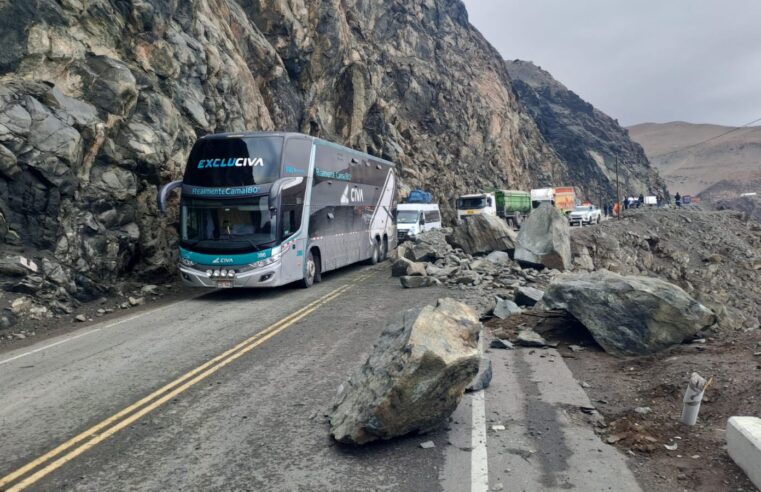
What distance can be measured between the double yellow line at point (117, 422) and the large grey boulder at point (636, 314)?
19.1ft

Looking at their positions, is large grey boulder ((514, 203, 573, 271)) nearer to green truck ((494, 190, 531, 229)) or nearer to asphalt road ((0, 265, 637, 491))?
asphalt road ((0, 265, 637, 491))

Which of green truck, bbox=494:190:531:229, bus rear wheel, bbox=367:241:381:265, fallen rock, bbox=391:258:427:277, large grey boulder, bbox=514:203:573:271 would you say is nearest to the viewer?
fallen rock, bbox=391:258:427:277

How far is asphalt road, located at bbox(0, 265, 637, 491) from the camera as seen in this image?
4746 millimetres

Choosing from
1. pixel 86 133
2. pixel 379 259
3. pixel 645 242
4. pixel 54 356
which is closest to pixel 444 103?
pixel 645 242

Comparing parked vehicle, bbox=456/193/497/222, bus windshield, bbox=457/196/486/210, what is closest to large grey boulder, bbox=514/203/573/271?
parked vehicle, bbox=456/193/497/222

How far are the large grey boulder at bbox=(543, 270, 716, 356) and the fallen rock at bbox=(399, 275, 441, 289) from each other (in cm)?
685

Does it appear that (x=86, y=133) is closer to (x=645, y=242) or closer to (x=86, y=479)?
(x=86, y=479)

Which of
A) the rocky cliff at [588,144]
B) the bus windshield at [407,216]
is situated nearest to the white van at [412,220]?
the bus windshield at [407,216]

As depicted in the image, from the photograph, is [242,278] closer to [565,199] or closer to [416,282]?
[416,282]

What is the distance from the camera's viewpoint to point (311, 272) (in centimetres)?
1691

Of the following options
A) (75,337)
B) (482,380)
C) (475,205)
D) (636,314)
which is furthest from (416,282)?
(475,205)

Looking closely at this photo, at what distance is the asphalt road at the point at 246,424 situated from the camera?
4746 millimetres

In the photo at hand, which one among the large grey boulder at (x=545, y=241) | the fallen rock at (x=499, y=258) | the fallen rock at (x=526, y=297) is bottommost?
the fallen rock at (x=526, y=297)

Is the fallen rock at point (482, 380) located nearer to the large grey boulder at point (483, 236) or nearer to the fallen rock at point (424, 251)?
the fallen rock at point (424, 251)
